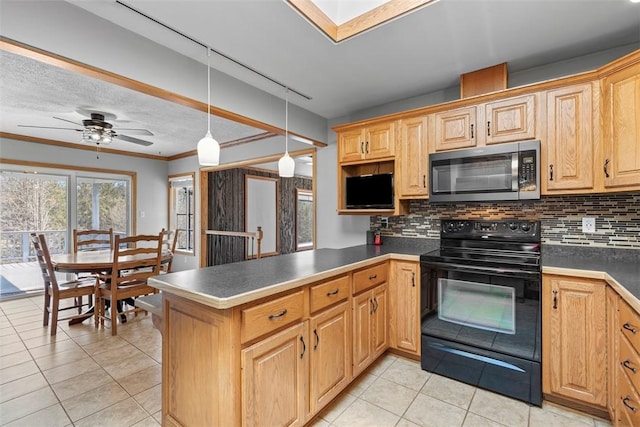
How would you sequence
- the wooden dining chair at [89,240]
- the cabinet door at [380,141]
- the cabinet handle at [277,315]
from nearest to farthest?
1. the cabinet handle at [277,315]
2. the cabinet door at [380,141]
3. the wooden dining chair at [89,240]

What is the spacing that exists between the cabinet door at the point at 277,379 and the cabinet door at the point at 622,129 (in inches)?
84.7

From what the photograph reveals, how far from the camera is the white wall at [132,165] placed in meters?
4.68

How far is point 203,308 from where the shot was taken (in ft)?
4.70

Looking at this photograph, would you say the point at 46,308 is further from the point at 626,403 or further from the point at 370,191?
the point at 626,403

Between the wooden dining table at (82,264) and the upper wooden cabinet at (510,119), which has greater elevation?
the upper wooden cabinet at (510,119)

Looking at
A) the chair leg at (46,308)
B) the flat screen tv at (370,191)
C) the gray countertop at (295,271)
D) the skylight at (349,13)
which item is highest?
the skylight at (349,13)

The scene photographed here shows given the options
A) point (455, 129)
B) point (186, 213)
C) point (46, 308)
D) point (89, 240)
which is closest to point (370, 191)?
point (455, 129)

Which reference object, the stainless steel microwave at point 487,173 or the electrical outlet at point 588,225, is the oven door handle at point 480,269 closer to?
the stainless steel microwave at point 487,173

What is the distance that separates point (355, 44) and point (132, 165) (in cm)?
551

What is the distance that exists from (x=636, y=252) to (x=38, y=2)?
3988 mm

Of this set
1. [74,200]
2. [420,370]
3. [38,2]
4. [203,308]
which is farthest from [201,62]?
[74,200]

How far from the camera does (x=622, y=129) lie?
186 centimetres

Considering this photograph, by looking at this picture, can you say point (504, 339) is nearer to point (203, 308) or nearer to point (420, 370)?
point (420, 370)

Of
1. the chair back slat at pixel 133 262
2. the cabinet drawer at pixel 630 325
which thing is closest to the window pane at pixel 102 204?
the chair back slat at pixel 133 262
